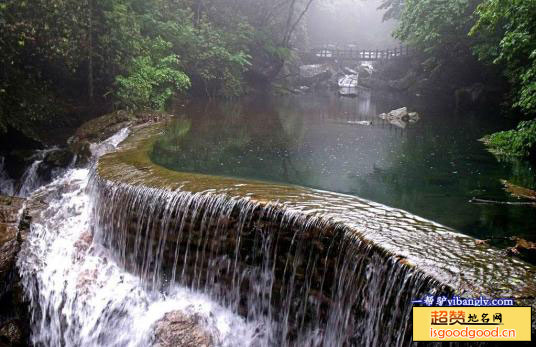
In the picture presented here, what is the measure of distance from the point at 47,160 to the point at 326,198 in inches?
314

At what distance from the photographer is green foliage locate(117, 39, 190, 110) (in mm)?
15148

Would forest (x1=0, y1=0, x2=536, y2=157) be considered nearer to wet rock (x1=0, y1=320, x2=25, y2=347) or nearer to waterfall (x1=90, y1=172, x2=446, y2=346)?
wet rock (x1=0, y1=320, x2=25, y2=347)

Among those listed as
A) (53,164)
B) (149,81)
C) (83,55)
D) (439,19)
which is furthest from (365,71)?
(53,164)

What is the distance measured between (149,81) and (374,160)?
8.98 metres

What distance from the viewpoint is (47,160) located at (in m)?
11.6

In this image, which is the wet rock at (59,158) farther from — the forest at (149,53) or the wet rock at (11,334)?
the wet rock at (11,334)

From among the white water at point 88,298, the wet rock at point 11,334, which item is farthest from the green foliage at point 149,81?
the wet rock at point 11,334

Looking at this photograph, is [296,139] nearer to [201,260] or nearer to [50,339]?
[201,260]

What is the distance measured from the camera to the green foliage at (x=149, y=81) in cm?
1515

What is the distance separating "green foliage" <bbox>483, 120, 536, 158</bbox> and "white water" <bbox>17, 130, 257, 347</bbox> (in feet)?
27.6

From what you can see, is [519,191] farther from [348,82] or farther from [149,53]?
[348,82]

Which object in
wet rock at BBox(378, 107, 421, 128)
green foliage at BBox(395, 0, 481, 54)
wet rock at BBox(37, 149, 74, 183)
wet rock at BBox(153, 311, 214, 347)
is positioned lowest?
wet rock at BBox(153, 311, 214, 347)

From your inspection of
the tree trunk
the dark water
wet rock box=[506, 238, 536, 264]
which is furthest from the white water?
the tree trunk

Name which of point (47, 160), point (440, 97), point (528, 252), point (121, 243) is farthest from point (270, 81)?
point (528, 252)
